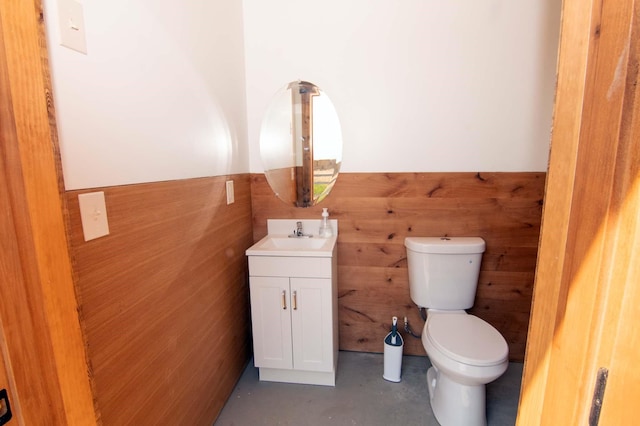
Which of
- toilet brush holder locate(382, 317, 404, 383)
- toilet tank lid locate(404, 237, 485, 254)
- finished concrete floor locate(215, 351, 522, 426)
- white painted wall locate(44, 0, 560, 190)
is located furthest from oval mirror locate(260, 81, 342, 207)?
finished concrete floor locate(215, 351, 522, 426)

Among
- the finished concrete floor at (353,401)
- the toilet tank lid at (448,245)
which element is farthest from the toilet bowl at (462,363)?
the toilet tank lid at (448,245)

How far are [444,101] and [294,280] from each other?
1376 millimetres

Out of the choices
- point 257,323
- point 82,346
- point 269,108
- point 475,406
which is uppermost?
point 269,108

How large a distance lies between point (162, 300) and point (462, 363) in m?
1.30

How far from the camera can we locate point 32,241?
604mm

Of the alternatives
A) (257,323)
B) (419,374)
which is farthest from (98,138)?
(419,374)

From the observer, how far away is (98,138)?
87 cm

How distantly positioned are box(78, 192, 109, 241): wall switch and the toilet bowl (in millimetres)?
1464

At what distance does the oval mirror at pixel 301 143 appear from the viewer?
194cm

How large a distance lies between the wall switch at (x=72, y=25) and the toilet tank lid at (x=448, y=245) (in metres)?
1.68

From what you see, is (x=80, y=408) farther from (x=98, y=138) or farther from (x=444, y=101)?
(x=444, y=101)

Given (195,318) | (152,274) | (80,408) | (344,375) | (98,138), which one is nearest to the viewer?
(80,408)

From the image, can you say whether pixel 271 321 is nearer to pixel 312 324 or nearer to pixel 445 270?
pixel 312 324

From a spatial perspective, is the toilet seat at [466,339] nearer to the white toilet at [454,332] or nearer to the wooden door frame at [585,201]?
the white toilet at [454,332]
